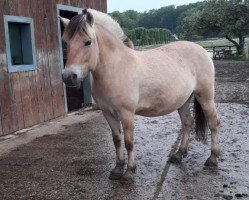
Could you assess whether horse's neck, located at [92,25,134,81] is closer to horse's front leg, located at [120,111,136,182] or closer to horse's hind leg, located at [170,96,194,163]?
horse's front leg, located at [120,111,136,182]

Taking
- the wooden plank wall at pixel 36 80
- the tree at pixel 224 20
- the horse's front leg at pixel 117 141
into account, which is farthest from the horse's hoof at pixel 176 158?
the tree at pixel 224 20

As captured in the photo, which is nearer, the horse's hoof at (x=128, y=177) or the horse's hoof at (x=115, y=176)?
the horse's hoof at (x=128, y=177)

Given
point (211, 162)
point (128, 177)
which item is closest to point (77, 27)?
point (128, 177)

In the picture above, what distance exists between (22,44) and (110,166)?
3.39 m

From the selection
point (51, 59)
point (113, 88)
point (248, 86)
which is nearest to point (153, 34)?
point (248, 86)

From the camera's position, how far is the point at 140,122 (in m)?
6.86

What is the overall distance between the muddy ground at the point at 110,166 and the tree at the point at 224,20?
19.5 metres

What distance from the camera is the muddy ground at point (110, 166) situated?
3.60 m

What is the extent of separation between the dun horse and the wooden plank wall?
8.94 feet

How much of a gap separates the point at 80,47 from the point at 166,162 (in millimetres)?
2002

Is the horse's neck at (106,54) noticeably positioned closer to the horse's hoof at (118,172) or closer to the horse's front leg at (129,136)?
the horse's front leg at (129,136)

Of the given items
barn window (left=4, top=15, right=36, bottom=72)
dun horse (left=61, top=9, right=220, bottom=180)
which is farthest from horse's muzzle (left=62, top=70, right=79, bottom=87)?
barn window (left=4, top=15, right=36, bottom=72)

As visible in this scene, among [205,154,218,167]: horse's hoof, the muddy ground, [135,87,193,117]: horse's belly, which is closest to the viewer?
the muddy ground

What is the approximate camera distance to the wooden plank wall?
596 cm
